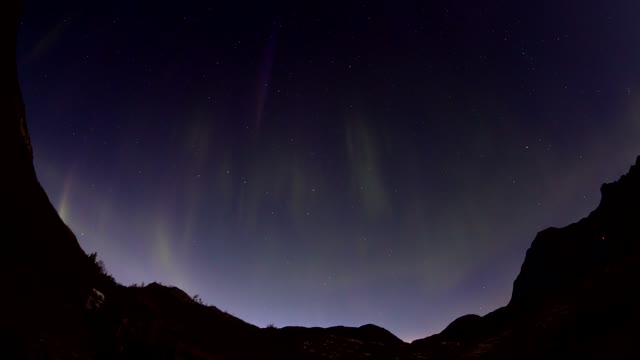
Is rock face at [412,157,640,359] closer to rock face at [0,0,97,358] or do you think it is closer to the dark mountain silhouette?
the dark mountain silhouette

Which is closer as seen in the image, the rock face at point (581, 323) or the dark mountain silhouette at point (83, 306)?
the dark mountain silhouette at point (83, 306)

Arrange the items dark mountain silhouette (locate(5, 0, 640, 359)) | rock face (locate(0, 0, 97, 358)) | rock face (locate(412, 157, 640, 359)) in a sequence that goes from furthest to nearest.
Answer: rock face (locate(412, 157, 640, 359)) → dark mountain silhouette (locate(5, 0, 640, 359)) → rock face (locate(0, 0, 97, 358))

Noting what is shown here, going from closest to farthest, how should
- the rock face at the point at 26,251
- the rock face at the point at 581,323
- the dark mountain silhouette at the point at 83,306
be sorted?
the rock face at the point at 26,251 < the dark mountain silhouette at the point at 83,306 < the rock face at the point at 581,323

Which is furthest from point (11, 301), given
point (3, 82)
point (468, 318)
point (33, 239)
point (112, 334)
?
point (468, 318)

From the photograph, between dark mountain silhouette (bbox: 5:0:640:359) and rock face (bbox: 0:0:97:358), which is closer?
rock face (bbox: 0:0:97:358)

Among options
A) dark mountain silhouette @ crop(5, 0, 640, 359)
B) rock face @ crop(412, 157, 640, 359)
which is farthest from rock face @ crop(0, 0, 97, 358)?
rock face @ crop(412, 157, 640, 359)

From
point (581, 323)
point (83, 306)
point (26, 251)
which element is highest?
point (26, 251)

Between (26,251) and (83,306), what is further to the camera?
(83,306)

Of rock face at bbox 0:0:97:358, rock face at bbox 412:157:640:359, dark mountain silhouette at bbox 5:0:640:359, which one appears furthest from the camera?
rock face at bbox 412:157:640:359

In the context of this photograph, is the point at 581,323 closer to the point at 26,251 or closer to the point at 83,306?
the point at 83,306

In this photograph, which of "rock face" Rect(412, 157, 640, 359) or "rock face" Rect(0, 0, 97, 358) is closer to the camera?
"rock face" Rect(0, 0, 97, 358)

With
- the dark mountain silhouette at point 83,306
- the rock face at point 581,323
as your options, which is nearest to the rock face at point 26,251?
the dark mountain silhouette at point 83,306

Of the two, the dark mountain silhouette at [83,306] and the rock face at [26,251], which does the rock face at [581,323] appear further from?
the rock face at [26,251]

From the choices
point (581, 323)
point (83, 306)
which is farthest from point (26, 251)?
point (581, 323)
